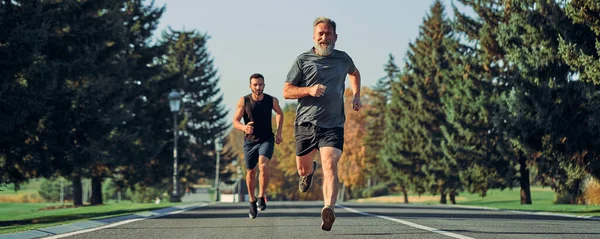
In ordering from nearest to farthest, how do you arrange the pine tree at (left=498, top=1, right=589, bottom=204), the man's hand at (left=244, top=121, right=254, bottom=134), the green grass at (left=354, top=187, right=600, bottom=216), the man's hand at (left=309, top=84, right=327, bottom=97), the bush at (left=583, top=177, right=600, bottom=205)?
the man's hand at (left=309, top=84, right=327, bottom=97) < the man's hand at (left=244, top=121, right=254, bottom=134) < the green grass at (left=354, top=187, right=600, bottom=216) < the pine tree at (left=498, top=1, right=589, bottom=204) < the bush at (left=583, top=177, right=600, bottom=205)

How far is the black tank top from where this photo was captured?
14961mm

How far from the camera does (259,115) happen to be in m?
15.0

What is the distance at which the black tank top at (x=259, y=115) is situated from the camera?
14961mm

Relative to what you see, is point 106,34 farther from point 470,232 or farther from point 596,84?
point 470,232

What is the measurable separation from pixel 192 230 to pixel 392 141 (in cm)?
5238

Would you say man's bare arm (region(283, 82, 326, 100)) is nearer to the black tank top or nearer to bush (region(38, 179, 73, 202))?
the black tank top

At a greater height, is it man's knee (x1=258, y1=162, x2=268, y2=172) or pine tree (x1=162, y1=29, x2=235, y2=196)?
pine tree (x1=162, y1=29, x2=235, y2=196)

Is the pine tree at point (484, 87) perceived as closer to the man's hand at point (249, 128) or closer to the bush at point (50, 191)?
the man's hand at point (249, 128)

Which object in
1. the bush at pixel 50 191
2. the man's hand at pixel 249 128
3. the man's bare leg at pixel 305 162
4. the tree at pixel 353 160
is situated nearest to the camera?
the man's bare leg at pixel 305 162

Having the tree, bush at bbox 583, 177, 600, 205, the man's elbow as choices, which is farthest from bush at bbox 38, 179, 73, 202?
the man's elbow

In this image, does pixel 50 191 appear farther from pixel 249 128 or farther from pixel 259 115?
pixel 249 128

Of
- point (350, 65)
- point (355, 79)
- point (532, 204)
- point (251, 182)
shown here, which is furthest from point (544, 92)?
point (350, 65)

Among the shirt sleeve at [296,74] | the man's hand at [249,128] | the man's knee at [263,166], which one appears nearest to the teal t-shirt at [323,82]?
the shirt sleeve at [296,74]

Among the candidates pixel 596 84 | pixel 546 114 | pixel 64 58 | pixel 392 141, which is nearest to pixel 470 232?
pixel 596 84
